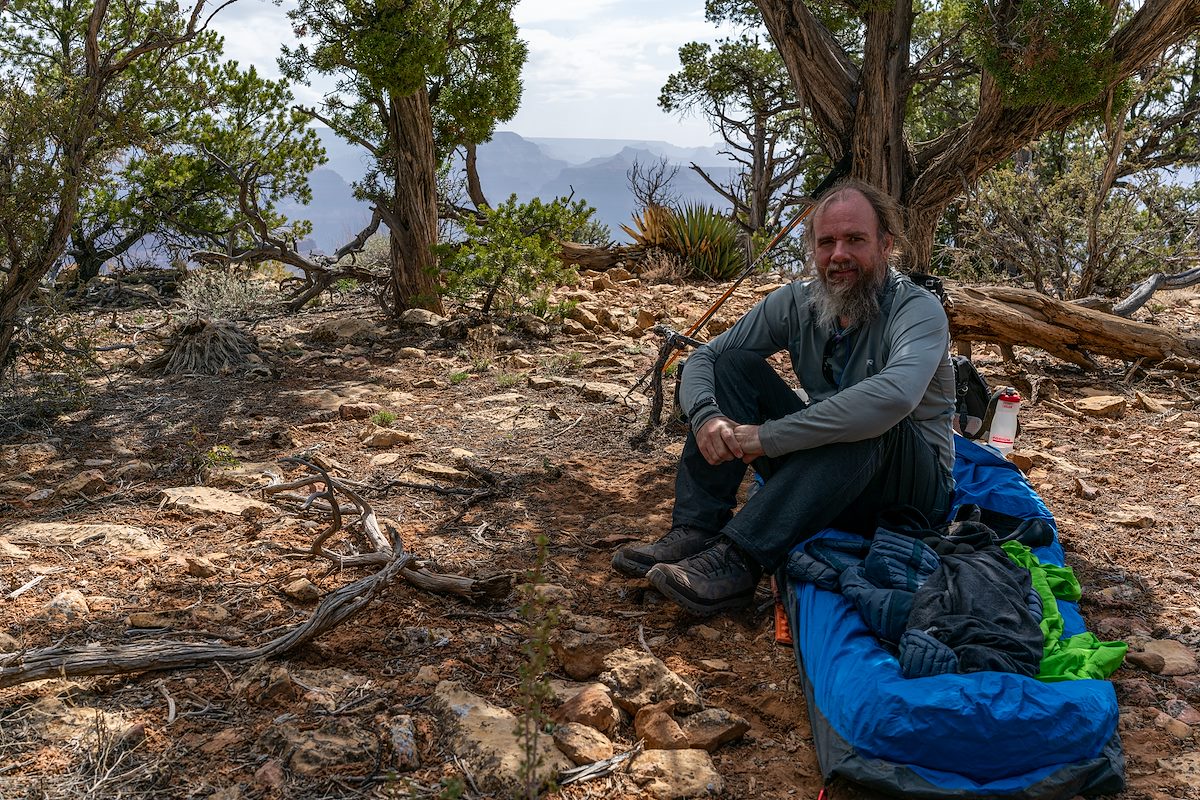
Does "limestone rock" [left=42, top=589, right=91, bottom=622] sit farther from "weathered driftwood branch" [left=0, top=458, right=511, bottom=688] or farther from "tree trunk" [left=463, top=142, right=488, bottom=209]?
"tree trunk" [left=463, top=142, right=488, bottom=209]

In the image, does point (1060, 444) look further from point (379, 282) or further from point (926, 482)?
point (379, 282)

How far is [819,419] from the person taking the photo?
2.56 metres

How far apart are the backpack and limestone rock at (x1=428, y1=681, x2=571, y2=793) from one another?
204cm

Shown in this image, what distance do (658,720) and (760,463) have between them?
107 centimetres

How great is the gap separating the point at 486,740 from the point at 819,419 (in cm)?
122

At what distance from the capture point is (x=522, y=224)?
7156 millimetres

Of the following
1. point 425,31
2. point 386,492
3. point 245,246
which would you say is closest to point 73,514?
point 386,492

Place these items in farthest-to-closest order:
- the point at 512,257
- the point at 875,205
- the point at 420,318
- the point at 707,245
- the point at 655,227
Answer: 1. the point at 655,227
2. the point at 707,245
3. the point at 420,318
4. the point at 512,257
5. the point at 875,205

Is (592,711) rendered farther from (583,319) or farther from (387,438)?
(583,319)

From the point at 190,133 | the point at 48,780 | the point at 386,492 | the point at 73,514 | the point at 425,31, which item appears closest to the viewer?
the point at 48,780

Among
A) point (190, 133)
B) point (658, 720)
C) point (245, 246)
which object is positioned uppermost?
point (190, 133)

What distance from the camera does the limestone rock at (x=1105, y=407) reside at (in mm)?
4848

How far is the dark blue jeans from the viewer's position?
2.61 metres

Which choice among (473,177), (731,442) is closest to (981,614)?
(731,442)
